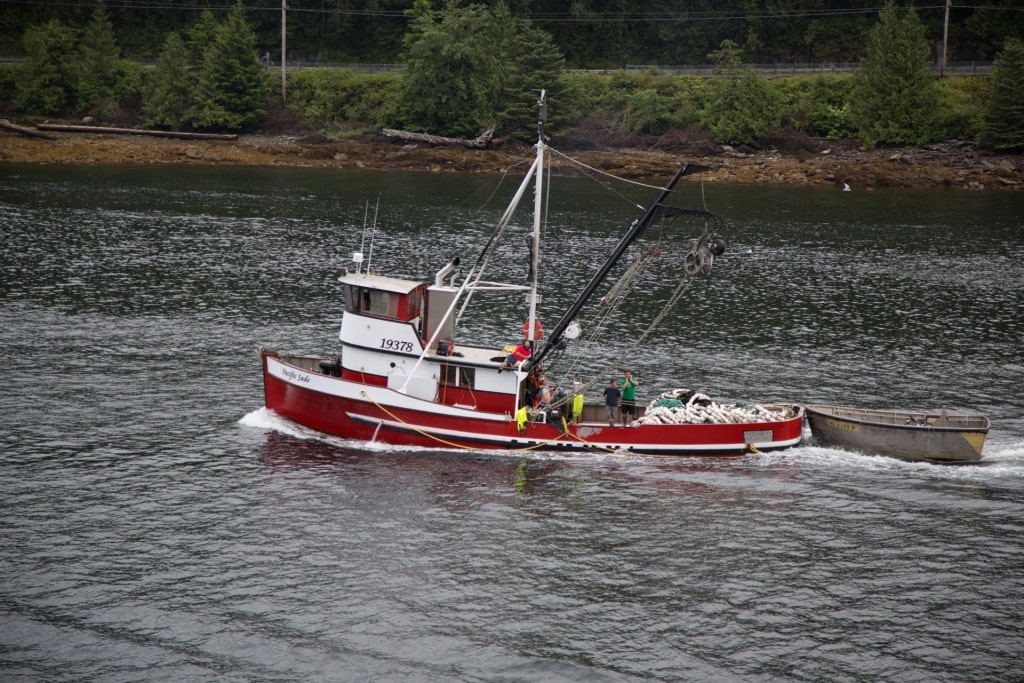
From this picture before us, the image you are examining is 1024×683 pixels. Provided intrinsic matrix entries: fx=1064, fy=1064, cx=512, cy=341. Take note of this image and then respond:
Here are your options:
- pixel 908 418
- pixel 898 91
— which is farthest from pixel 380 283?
pixel 898 91

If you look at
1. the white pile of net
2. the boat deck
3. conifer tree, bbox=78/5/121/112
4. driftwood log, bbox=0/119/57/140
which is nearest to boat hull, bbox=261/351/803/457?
the white pile of net

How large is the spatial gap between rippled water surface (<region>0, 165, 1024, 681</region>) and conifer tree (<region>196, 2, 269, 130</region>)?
214ft

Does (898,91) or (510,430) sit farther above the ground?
(898,91)

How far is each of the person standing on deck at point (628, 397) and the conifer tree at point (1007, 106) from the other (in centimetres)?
8692

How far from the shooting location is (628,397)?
3981 centimetres

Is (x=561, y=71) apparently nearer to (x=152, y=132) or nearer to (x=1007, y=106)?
(x=152, y=132)

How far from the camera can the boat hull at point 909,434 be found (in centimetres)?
3838

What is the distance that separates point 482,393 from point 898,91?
91.3m

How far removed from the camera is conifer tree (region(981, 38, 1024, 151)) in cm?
10931

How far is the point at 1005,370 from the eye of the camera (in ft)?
166

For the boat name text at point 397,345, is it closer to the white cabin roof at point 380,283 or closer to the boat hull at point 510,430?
the boat hull at point 510,430

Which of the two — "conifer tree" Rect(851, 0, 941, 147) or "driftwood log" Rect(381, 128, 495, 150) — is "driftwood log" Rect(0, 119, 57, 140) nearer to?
"driftwood log" Rect(381, 128, 495, 150)

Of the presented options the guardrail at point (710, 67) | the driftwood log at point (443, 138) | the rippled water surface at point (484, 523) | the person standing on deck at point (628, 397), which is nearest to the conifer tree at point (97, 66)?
the guardrail at point (710, 67)

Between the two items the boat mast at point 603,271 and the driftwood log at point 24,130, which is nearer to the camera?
the boat mast at point 603,271
